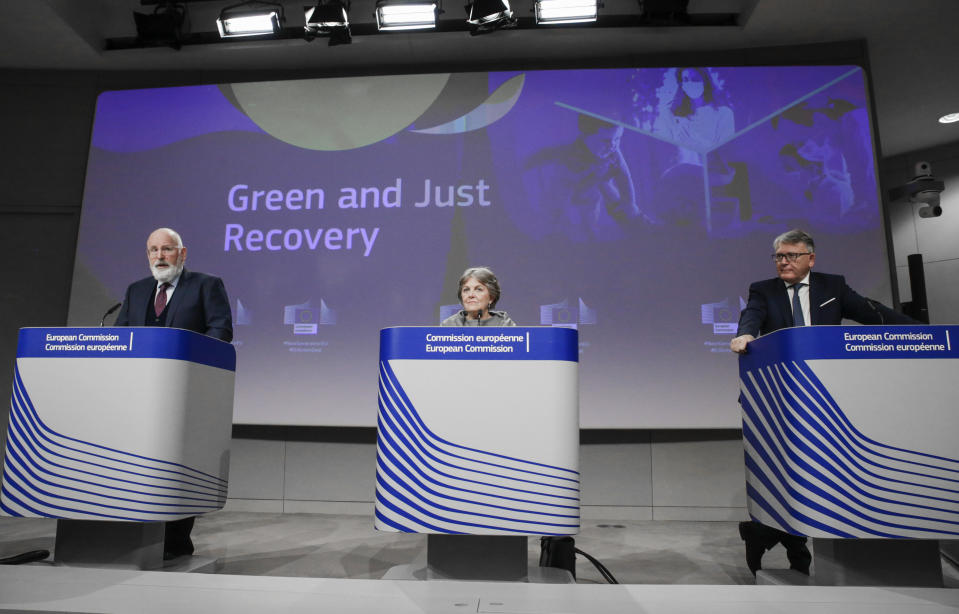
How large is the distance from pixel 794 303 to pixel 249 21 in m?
4.52

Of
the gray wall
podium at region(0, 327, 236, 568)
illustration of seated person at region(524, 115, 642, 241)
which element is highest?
illustration of seated person at region(524, 115, 642, 241)

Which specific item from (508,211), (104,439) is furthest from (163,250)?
(508,211)

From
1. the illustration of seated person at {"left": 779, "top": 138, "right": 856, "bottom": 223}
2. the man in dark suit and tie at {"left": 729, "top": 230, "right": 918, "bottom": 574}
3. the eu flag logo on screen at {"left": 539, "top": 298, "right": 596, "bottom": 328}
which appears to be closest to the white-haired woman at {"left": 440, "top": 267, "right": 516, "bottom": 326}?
the man in dark suit and tie at {"left": 729, "top": 230, "right": 918, "bottom": 574}

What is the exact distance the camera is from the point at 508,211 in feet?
15.0

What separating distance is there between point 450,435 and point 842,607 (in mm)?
1201

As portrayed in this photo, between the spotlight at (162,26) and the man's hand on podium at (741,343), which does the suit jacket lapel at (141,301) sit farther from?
the spotlight at (162,26)

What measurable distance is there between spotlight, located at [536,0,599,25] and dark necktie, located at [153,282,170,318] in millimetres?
3412

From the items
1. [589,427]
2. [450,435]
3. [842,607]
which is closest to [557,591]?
[450,435]

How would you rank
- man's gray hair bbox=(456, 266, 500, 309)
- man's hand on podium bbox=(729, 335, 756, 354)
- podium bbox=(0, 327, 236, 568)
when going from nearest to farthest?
podium bbox=(0, 327, 236, 568) < man's hand on podium bbox=(729, 335, 756, 354) < man's gray hair bbox=(456, 266, 500, 309)

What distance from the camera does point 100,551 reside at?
2205 millimetres

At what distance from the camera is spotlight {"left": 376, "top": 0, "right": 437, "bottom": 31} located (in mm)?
4633

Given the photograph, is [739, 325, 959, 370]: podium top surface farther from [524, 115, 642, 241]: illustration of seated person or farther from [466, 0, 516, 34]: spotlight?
[466, 0, 516, 34]: spotlight

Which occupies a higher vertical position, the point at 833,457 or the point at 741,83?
the point at 741,83

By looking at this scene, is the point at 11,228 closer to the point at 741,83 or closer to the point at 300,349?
the point at 300,349
